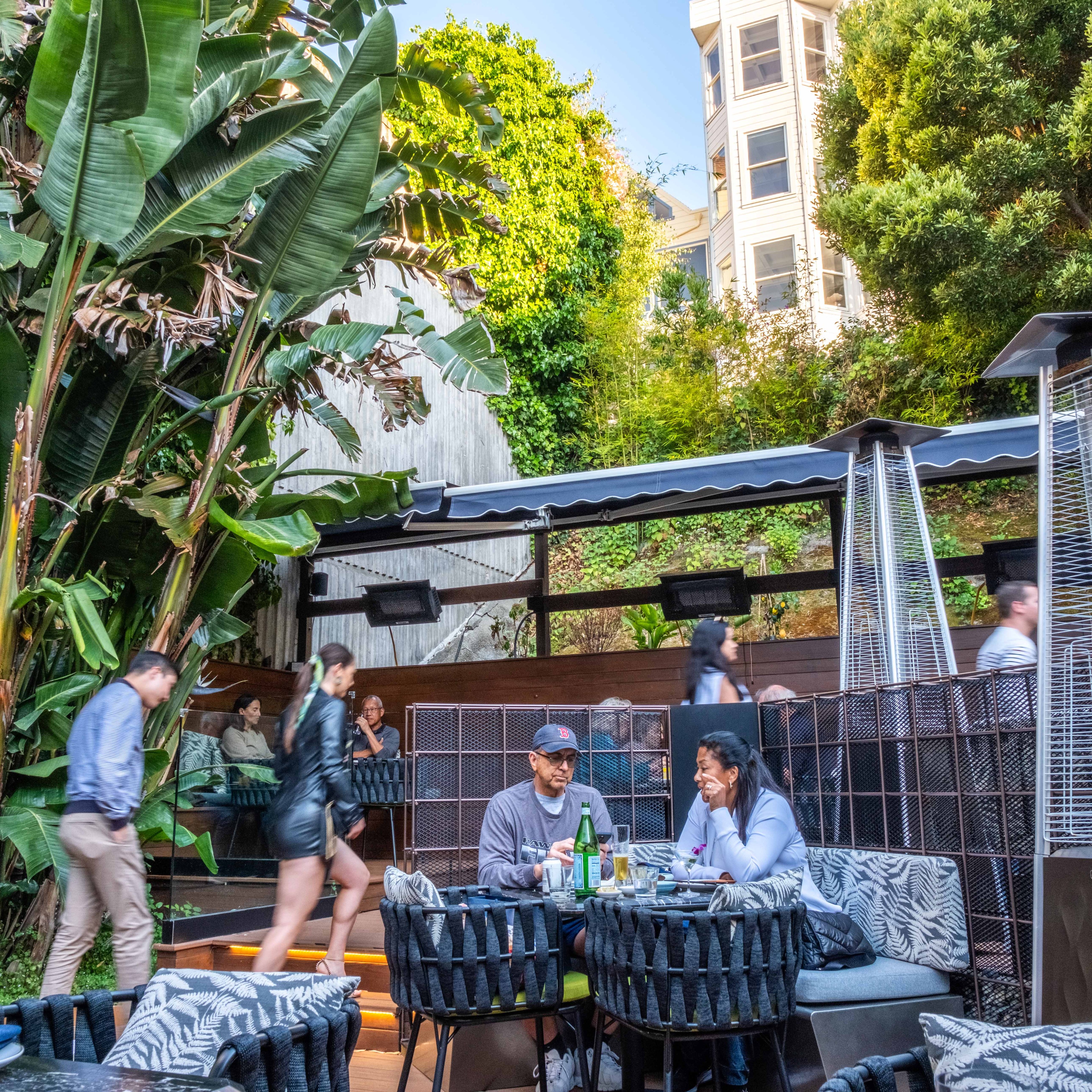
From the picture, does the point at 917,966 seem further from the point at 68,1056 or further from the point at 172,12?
the point at 172,12

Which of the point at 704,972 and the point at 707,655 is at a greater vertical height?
the point at 707,655

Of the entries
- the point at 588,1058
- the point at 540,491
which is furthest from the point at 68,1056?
the point at 540,491

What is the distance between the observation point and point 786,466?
260 inches

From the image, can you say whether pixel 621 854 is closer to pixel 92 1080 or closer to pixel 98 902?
pixel 98 902

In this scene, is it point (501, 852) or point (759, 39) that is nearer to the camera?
point (501, 852)

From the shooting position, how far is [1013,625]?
4.77 metres

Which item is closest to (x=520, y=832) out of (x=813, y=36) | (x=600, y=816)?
(x=600, y=816)

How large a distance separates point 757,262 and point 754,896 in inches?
702

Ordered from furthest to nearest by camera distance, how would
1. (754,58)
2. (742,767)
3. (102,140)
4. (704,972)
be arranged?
(754,58) < (102,140) < (742,767) < (704,972)

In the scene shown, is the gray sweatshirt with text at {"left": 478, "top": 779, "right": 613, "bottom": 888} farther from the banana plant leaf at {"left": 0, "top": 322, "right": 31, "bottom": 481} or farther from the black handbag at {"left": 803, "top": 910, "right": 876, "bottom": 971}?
the banana plant leaf at {"left": 0, "top": 322, "right": 31, "bottom": 481}

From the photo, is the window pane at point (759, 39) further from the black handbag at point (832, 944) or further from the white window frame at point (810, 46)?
the black handbag at point (832, 944)

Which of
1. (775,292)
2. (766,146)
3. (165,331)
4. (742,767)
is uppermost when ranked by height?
(766,146)

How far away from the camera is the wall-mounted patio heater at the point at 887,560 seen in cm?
491

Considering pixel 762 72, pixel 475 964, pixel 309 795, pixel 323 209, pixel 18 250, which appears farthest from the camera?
pixel 762 72
